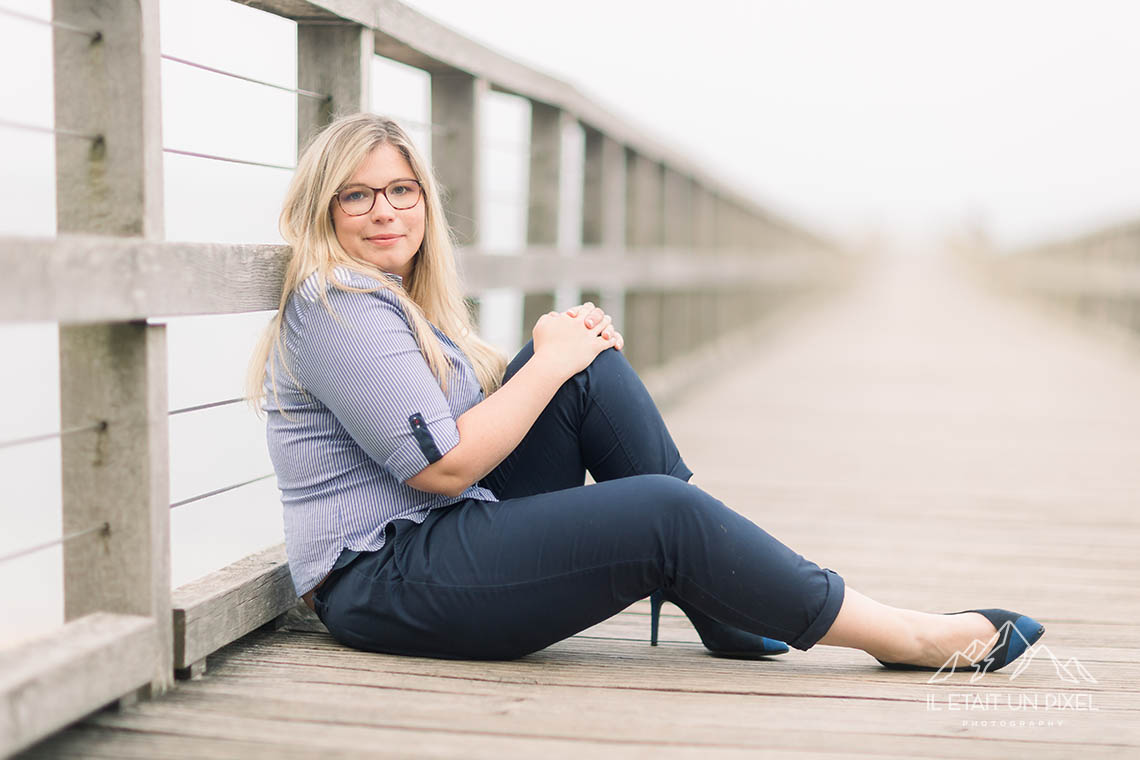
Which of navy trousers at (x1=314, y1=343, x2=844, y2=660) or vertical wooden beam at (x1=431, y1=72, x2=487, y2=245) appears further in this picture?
vertical wooden beam at (x1=431, y1=72, x2=487, y2=245)

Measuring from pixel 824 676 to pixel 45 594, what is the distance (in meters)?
1.24

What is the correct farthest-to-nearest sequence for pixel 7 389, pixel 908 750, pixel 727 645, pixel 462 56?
pixel 462 56, pixel 727 645, pixel 7 389, pixel 908 750

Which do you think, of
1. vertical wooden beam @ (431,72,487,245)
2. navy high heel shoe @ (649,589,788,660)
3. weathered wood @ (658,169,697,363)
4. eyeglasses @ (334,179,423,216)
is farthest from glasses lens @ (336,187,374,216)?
→ weathered wood @ (658,169,697,363)

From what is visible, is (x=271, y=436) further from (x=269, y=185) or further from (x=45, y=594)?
(x=269, y=185)

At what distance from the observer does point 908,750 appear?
1635 millimetres

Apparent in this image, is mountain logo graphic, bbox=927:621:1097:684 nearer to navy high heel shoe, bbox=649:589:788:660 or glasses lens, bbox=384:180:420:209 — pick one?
navy high heel shoe, bbox=649:589:788:660

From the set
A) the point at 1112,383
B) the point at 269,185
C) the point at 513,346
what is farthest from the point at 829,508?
the point at 1112,383

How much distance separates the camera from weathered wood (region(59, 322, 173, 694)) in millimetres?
1653

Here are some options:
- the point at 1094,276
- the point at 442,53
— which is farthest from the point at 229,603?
the point at 1094,276

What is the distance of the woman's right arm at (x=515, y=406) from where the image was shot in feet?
6.05

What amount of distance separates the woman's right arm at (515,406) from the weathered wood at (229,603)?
0.36m

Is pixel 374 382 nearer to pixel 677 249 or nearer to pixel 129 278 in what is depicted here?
pixel 129 278

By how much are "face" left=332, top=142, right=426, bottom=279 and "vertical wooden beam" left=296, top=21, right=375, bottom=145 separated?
1.07ft

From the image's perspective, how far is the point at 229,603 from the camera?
1911 millimetres
